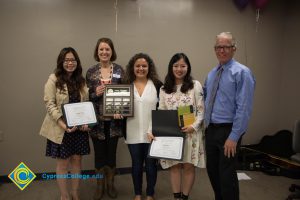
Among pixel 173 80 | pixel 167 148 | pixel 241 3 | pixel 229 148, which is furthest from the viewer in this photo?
pixel 241 3

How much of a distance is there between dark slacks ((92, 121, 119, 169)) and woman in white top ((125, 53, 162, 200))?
277 mm

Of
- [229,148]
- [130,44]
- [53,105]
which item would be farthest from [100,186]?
[130,44]

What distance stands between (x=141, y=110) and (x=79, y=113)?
543 mm

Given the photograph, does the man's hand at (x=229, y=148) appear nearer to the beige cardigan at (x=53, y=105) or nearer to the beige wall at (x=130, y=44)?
the beige cardigan at (x=53, y=105)

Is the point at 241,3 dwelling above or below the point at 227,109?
above

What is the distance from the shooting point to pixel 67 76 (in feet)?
7.76

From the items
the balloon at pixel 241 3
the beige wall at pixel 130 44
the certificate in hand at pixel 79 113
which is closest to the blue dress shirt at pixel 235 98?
the certificate in hand at pixel 79 113

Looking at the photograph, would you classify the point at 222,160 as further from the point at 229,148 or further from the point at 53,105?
the point at 53,105

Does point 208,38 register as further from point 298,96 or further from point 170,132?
point 170,132

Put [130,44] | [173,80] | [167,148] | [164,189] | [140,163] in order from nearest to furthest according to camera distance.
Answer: [167,148]
[173,80]
[140,163]
[164,189]
[130,44]

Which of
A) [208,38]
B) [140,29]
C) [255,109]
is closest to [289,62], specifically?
[255,109]

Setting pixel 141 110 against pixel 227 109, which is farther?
pixel 141 110

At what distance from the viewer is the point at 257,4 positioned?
379cm

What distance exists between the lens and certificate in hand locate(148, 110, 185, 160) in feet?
7.25
